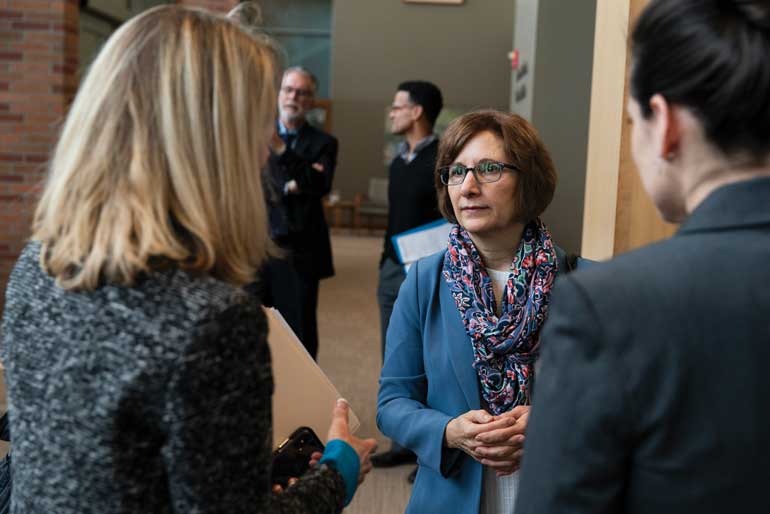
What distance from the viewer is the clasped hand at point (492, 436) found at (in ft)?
5.56

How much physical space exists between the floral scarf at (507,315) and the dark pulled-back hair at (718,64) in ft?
3.23

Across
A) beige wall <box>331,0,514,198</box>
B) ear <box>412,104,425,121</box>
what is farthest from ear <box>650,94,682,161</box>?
beige wall <box>331,0,514,198</box>

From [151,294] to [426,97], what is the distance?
356 centimetres

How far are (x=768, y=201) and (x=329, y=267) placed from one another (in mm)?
3692

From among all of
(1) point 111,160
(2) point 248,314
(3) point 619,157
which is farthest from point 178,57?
(3) point 619,157

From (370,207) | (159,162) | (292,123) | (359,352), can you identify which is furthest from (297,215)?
(370,207)

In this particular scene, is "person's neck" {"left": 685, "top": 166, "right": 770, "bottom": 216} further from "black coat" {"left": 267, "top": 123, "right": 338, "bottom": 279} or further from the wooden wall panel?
"black coat" {"left": 267, "top": 123, "right": 338, "bottom": 279}

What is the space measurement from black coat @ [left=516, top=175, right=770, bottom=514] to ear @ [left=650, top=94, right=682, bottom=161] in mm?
79

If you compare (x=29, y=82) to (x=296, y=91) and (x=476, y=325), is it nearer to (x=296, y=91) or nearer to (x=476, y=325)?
(x=296, y=91)

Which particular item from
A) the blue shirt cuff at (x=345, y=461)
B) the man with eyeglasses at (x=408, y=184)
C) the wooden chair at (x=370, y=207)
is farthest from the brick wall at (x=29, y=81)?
the wooden chair at (x=370, y=207)

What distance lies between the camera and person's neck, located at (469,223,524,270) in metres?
1.97

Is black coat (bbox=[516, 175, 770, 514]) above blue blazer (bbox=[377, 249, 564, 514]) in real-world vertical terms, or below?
above

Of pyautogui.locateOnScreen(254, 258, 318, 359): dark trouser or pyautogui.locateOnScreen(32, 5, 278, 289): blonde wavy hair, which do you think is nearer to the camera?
pyautogui.locateOnScreen(32, 5, 278, 289): blonde wavy hair

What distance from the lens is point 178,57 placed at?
106 centimetres
